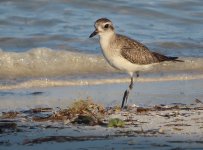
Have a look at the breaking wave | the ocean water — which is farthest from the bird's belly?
the ocean water

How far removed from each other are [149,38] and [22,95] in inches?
160

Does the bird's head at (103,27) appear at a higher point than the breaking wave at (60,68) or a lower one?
higher

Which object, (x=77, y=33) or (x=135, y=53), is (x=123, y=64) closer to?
(x=135, y=53)

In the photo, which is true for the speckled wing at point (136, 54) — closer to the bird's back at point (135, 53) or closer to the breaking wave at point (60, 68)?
the bird's back at point (135, 53)

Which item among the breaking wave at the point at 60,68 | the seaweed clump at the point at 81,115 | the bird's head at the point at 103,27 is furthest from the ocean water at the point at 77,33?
the seaweed clump at the point at 81,115

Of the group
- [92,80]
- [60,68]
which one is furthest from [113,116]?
[60,68]

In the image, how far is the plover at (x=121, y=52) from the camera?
834 cm

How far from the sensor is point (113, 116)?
7.05 metres

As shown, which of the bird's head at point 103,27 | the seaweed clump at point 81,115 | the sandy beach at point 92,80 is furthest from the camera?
the bird's head at point 103,27

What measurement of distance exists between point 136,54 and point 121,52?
0.20 metres

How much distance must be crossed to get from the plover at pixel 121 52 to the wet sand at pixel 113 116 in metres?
0.43

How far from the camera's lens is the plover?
8.34 meters

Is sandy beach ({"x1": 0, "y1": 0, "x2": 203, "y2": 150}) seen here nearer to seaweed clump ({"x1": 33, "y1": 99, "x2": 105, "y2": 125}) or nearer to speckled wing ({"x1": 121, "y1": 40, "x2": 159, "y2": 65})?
seaweed clump ({"x1": 33, "y1": 99, "x2": 105, "y2": 125})

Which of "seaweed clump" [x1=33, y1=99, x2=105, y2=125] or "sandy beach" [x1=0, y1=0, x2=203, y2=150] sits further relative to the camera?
"seaweed clump" [x1=33, y1=99, x2=105, y2=125]
